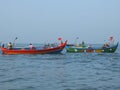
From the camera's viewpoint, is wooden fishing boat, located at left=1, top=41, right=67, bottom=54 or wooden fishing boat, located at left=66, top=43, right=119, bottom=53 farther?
wooden fishing boat, located at left=66, top=43, right=119, bottom=53

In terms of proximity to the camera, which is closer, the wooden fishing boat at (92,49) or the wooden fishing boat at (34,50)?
the wooden fishing boat at (34,50)

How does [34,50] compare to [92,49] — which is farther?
[92,49]

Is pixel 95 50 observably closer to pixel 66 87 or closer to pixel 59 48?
pixel 59 48

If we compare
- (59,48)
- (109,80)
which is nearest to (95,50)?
(59,48)

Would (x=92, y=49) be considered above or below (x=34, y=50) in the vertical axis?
below

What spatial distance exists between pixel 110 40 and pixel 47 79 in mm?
32377

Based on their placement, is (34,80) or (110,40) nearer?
(34,80)

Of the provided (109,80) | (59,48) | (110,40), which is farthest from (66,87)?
(110,40)

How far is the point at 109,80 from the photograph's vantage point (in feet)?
56.6

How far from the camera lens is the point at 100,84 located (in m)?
15.8

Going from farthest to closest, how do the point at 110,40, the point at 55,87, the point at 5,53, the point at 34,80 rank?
the point at 110,40 → the point at 5,53 → the point at 34,80 → the point at 55,87

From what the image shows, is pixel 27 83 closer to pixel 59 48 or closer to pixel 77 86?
pixel 77 86

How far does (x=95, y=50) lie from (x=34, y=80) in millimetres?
33209

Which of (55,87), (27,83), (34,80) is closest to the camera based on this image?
(55,87)
